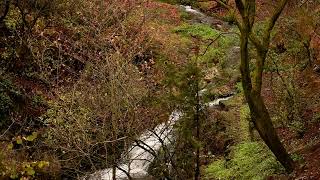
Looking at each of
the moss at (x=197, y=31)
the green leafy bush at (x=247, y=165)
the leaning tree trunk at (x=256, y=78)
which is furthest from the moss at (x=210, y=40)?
the leaning tree trunk at (x=256, y=78)

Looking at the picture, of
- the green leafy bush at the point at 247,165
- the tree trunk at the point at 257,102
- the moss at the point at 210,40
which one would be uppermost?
the moss at the point at 210,40

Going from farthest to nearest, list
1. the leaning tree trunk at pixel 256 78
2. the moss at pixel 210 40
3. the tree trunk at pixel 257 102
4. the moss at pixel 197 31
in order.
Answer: the moss at pixel 197 31 → the moss at pixel 210 40 → the tree trunk at pixel 257 102 → the leaning tree trunk at pixel 256 78

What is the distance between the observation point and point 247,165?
13.7m

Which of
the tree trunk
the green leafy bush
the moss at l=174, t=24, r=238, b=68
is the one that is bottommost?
the green leafy bush

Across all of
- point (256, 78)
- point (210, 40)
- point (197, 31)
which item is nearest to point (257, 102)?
point (256, 78)

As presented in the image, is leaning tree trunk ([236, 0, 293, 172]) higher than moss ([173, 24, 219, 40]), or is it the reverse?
moss ([173, 24, 219, 40])

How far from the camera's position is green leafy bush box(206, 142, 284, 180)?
1240 cm

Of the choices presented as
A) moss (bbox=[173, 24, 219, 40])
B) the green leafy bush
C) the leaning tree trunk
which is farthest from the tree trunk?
moss (bbox=[173, 24, 219, 40])

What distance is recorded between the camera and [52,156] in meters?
15.6

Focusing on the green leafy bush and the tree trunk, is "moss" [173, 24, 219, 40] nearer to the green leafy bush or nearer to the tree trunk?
the green leafy bush

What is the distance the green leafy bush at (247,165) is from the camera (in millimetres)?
12398

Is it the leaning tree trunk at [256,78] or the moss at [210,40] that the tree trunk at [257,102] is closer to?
the leaning tree trunk at [256,78]

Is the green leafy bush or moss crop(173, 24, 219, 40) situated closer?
the green leafy bush

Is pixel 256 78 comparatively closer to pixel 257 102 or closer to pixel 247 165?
pixel 257 102
